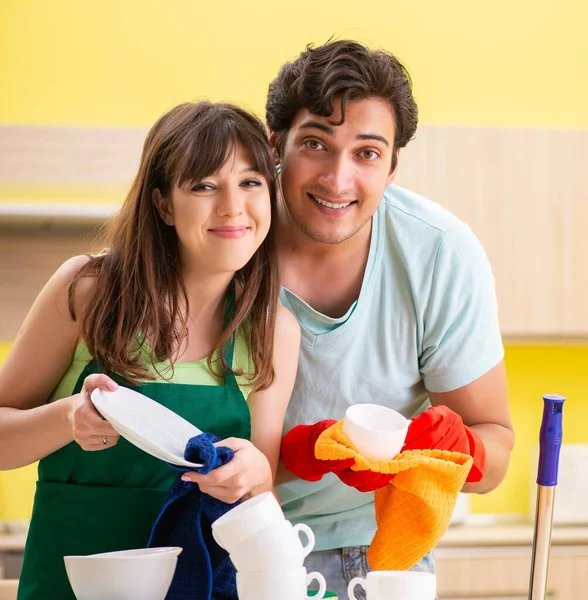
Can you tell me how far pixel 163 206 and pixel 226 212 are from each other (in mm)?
137

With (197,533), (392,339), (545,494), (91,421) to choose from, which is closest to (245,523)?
(197,533)

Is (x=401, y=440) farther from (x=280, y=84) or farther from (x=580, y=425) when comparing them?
(x=580, y=425)

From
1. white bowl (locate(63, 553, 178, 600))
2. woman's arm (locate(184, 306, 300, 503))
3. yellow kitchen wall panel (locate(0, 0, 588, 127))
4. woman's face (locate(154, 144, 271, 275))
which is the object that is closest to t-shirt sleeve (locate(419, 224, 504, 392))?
woman's arm (locate(184, 306, 300, 503))

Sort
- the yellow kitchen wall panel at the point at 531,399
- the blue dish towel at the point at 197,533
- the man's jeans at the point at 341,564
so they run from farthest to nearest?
1. the yellow kitchen wall panel at the point at 531,399
2. the man's jeans at the point at 341,564
3. the blue dish towel at the point at 197,533

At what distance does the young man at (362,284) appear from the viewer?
4.88ft

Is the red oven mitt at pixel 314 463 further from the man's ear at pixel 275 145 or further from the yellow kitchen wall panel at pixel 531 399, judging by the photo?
the yellow kitchen wall panel at pixel 531 399

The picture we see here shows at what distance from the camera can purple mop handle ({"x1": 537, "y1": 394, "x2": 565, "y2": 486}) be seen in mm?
1061

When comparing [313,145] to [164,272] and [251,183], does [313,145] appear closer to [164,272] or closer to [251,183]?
[251,183]

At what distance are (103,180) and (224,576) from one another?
1653mm

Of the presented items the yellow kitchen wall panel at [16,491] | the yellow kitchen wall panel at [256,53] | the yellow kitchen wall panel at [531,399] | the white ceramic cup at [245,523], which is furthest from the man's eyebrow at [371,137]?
the yellow kitchen wall panel at [16,491]

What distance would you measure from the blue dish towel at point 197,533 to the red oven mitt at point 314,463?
150 millimetres

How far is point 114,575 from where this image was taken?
0.97m

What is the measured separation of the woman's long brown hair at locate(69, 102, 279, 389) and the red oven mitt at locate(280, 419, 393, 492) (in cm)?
11

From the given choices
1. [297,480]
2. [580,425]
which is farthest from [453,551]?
[297,480]
